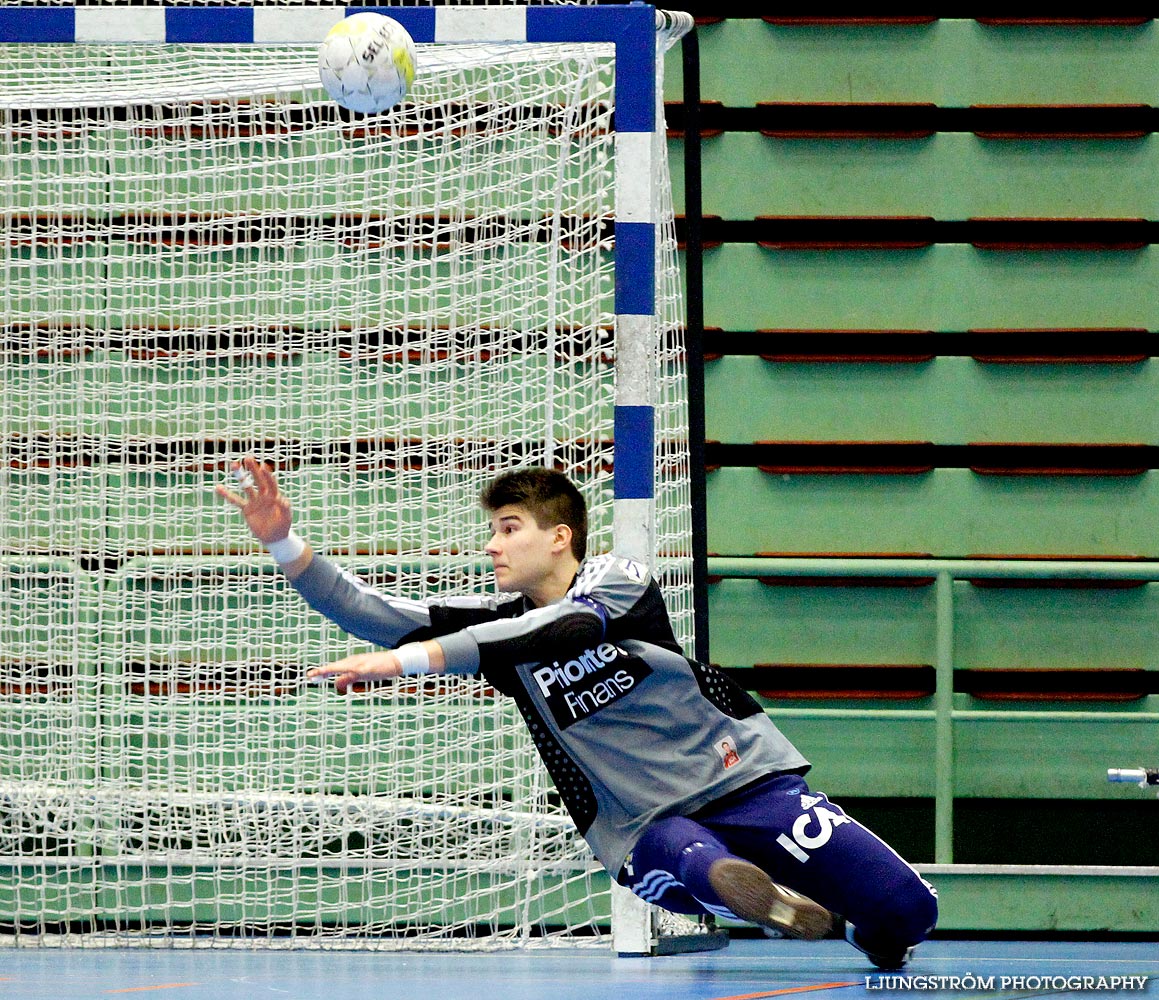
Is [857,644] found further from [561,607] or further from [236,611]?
[561,607]

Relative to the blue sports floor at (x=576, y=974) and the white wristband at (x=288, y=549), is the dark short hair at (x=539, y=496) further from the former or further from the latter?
the blue sports floor at (x=576, y=974)

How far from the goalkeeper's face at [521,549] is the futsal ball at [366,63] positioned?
3.77ft

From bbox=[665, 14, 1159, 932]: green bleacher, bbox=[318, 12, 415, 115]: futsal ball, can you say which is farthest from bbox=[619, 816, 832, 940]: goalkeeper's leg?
bbox=[665, 14, 1159, 932]: green bleacher

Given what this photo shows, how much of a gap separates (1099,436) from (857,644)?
1.35 meters

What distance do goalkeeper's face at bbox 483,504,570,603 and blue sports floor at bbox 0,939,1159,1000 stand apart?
1.02 meters

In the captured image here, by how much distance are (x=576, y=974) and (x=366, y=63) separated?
8.23 ft

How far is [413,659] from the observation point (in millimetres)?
3301

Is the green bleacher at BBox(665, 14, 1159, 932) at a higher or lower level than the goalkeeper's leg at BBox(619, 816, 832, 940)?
higher

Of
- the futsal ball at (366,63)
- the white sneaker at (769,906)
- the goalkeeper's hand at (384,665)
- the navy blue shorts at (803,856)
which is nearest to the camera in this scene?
the goalkeeper's hand at (384,665)

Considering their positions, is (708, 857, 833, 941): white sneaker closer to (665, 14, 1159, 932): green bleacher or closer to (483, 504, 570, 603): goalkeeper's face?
(483, 504, 570, 603): goalkeeper's face

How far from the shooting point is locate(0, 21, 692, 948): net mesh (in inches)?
195

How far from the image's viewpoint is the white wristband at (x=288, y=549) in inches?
149

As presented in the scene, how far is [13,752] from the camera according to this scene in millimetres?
5770

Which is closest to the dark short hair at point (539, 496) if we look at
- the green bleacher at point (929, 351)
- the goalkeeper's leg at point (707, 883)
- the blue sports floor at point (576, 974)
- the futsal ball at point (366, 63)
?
the goalkeeper's leg at point (707, 883)
